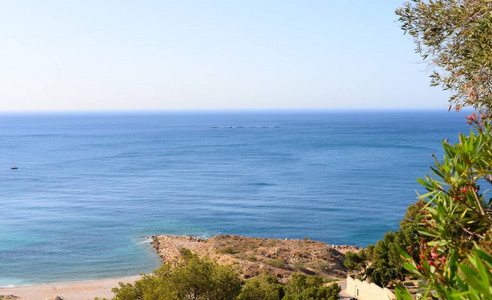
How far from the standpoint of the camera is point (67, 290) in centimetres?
3722

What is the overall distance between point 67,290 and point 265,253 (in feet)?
54.6

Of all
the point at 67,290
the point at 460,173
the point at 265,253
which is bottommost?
the point at 67,290

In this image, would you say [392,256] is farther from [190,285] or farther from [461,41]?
[461,41]

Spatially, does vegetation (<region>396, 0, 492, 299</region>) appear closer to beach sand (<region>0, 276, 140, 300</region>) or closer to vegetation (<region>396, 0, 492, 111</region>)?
vegetation (<region>396, 0, 492, 111</region>)

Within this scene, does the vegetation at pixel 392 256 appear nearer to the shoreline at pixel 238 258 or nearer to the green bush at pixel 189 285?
the green bush at pixel 189 285

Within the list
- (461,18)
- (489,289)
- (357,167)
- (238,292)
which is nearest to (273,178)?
(357,167)

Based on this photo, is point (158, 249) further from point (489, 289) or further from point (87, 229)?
point (489, 289)

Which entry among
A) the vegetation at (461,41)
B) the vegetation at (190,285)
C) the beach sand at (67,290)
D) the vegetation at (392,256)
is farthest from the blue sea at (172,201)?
the vegetation at (461,41)

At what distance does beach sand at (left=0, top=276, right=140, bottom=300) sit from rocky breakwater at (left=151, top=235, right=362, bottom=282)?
5.97 metres

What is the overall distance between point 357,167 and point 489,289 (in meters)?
94.1

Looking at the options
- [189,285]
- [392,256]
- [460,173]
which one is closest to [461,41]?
[460,173]

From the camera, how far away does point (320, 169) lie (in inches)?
3659

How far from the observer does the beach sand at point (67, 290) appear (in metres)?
35.3

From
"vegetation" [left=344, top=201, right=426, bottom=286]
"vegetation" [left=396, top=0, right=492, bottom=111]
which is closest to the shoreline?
"vegetation" [left=344, top=201, right=426, bottom=286]
